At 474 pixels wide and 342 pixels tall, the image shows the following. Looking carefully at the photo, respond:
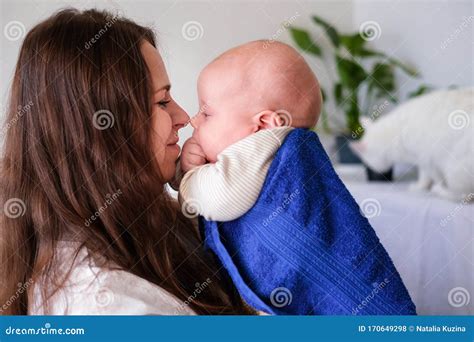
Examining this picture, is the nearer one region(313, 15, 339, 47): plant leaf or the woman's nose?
the woman's nose

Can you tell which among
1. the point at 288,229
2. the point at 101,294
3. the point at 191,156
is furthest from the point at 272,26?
the point at 101,294

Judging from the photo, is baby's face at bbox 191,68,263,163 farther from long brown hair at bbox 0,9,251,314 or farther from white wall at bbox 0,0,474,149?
white wall at bbox 0,0,474,149

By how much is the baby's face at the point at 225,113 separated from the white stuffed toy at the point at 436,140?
0.62 metres

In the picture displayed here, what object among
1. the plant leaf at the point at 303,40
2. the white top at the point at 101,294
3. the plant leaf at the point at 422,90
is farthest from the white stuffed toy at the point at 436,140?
the white top at the point at 101,294

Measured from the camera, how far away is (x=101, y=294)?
726 mm

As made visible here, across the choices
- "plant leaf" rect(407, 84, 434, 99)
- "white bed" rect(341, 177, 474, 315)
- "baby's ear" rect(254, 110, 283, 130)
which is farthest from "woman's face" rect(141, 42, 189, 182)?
"plant leaf" rect(407, 84, 434, 99)

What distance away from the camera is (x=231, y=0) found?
152 centimetres

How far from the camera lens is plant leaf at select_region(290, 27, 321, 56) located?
218 centimetres

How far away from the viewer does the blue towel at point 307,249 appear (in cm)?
79

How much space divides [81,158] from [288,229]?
30 centimetres

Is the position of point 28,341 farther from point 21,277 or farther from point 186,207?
point 186,207

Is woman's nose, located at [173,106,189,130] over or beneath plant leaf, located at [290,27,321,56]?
over

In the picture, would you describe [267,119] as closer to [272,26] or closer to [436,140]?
[436,140]

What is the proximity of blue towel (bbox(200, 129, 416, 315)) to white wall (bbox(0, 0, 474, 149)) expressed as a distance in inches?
12.5
